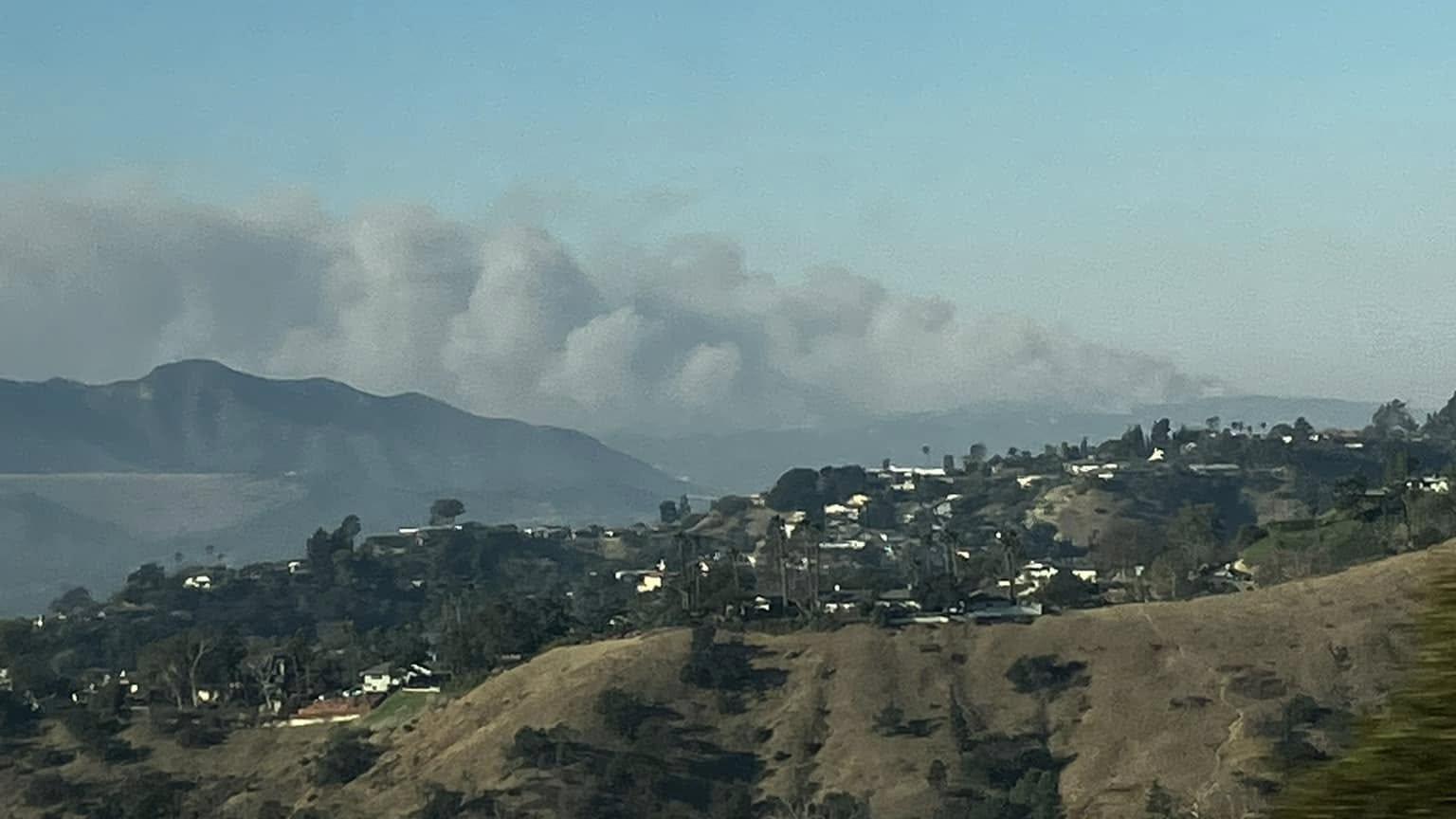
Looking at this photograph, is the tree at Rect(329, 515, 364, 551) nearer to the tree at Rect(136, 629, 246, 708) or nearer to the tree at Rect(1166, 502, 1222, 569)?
the tree at Rect(136, 629, 246, 708)

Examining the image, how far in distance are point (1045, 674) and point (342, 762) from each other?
17.1 meters

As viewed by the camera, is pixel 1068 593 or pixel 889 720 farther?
pixel 1068 593

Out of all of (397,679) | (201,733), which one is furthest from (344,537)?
(201,733)

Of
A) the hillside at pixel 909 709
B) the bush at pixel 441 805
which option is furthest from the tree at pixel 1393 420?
the bush at pixel 441 805

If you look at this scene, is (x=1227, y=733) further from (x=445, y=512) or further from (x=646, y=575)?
(x=445, y=512)

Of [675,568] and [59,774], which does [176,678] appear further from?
[675,568]

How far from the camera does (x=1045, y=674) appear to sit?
51281mm

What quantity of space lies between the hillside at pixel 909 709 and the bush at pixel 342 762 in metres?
0.41

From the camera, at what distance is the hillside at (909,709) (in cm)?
4541

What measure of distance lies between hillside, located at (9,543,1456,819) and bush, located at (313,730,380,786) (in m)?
0.41

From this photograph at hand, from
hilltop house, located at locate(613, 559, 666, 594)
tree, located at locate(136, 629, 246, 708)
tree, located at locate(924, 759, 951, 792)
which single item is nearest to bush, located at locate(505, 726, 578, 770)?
tree, located at locate(924, 759, 951, 792)

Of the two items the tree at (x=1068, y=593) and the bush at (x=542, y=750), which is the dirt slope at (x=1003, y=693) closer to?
the bush at (x=542, y=750)

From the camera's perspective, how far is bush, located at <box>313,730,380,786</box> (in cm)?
5062

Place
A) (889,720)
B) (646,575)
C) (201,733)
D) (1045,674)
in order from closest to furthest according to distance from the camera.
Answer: (889,720) → (1045,674) → (201,733) → (646,575)
